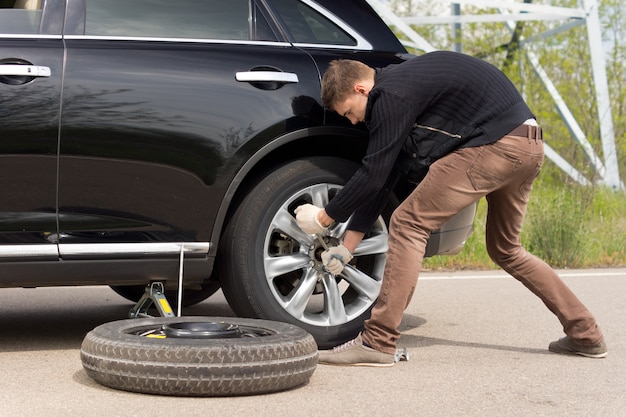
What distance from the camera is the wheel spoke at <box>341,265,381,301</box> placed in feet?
17.2

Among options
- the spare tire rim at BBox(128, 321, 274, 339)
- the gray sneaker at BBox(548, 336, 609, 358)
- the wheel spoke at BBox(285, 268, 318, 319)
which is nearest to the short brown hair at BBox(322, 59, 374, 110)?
the wheel spoke at BBox(285, 268, 318, 319)

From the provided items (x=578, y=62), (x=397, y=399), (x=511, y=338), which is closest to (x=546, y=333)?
(x=511, y=338)

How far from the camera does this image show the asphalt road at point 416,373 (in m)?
4.02

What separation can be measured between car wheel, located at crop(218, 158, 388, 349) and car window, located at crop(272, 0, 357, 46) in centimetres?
60

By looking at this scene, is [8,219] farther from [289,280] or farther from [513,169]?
[513,169]

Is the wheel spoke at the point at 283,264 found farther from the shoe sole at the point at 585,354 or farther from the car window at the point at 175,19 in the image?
the shoe sole at the point at 585,354

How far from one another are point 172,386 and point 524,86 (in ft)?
50.8

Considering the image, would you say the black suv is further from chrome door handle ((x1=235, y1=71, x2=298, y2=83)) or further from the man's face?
the man's face

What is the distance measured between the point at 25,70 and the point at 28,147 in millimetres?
332

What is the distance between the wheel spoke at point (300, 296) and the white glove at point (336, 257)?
0.41ft

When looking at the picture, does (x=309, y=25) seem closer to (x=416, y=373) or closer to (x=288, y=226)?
(x=288, y=226)

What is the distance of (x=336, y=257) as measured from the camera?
506 cm

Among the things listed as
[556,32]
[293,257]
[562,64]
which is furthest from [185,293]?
[562,64]

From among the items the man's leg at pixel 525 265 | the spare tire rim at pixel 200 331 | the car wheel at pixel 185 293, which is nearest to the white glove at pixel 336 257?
the spare tire rim at pixel 200 331
